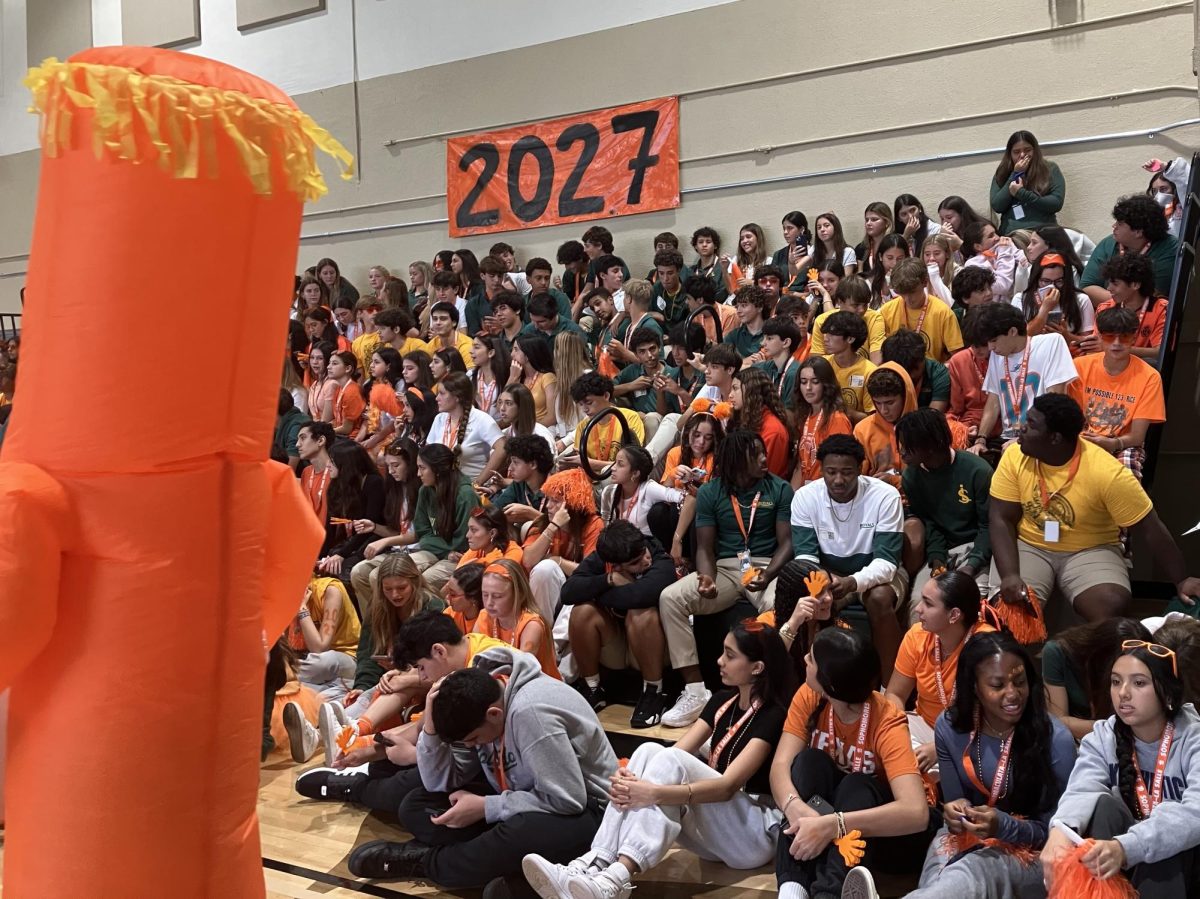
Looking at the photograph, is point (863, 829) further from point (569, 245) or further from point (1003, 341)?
point (569, 245)

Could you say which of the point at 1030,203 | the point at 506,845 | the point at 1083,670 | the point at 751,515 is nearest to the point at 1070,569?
the point at 1083,670

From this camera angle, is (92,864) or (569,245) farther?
(569,245)

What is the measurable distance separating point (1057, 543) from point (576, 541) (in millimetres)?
2113

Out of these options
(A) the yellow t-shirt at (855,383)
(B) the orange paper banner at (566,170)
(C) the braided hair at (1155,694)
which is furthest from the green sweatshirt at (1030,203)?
(C) the braided hair at (1155,694)

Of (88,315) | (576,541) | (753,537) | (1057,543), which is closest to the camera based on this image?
(88,315)

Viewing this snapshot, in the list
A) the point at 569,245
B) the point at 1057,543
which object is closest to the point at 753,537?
the point at 1057,543

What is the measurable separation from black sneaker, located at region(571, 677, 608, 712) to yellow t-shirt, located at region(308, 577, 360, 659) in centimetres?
124

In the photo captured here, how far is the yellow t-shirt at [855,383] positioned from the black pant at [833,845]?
2.79m

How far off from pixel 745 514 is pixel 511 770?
1.80 metres

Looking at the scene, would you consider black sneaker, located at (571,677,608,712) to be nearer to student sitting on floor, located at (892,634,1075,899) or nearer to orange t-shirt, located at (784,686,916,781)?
orange t-shirt, located at (784,686,916,781)

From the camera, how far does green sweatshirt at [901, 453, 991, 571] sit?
4.70m

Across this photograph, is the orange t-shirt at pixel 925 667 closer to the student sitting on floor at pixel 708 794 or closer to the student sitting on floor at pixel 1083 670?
the student sitting on floor at pixel 1083 670

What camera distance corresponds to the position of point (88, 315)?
1756mm

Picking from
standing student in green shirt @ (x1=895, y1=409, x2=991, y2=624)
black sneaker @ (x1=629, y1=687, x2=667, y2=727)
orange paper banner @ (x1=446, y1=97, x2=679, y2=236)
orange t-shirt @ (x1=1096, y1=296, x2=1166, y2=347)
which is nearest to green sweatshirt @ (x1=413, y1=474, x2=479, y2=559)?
black sneaker @ (x1=629, y1=687, x2=667, y2=727)
